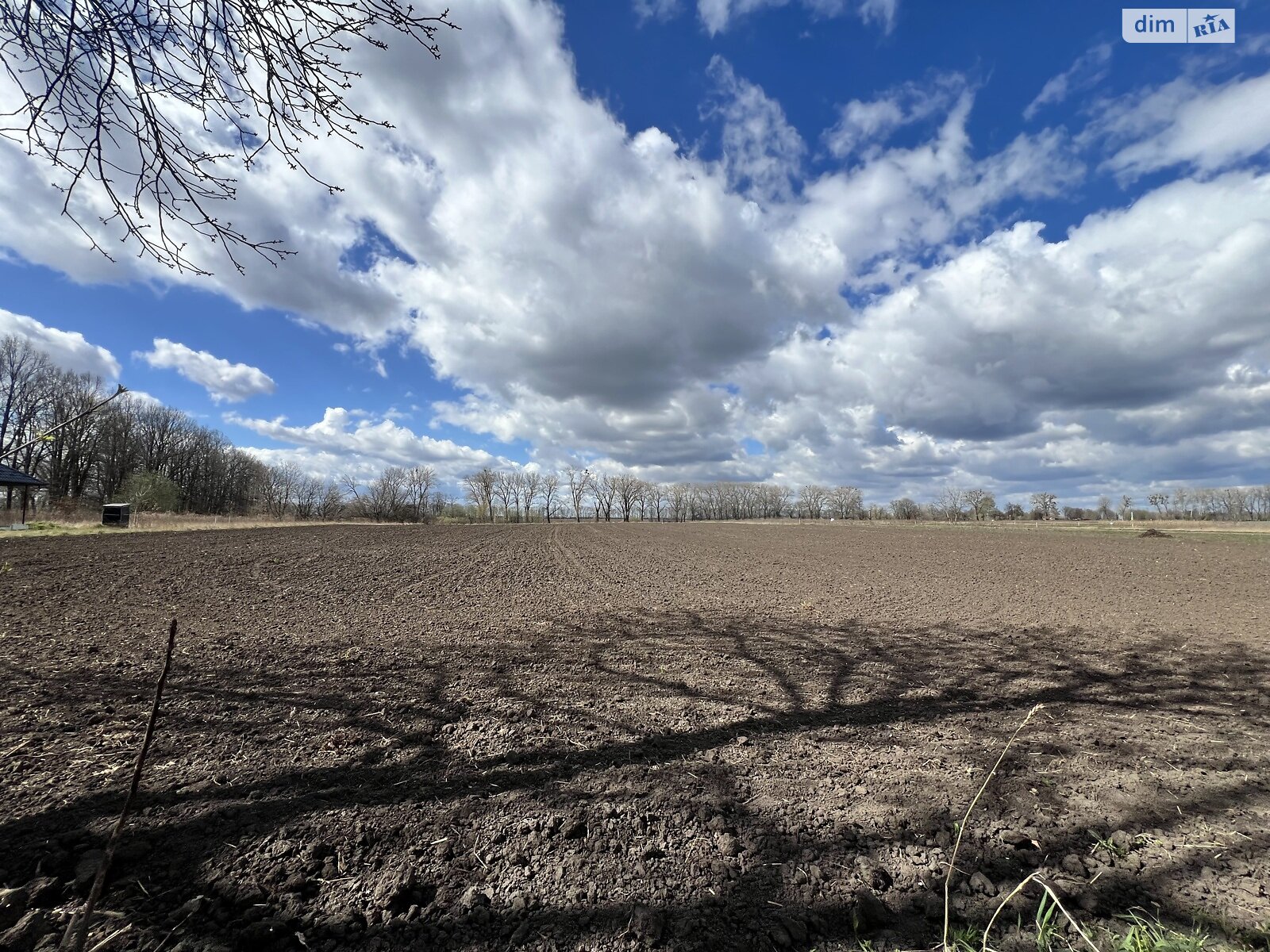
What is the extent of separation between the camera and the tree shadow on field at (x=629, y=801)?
2.61 m

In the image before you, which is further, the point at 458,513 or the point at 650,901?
the point at 458,513

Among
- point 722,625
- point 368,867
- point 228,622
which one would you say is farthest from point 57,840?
point 722,625

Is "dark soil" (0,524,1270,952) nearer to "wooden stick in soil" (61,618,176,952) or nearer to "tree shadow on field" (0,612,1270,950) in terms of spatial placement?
"tree shadow on field" (0,612,1270,950)

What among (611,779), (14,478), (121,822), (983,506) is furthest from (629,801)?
(983,506)

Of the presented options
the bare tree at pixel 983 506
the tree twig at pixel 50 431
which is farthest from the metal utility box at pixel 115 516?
the bare tree at pixel 983 506

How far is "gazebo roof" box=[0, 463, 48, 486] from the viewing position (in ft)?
87.8

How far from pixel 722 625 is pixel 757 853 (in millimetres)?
6158

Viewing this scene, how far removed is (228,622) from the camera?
836cm

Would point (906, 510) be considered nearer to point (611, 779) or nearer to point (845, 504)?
point (845, 504)

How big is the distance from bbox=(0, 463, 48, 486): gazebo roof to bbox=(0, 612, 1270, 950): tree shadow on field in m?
32.3

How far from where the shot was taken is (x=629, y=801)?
11.4 feet

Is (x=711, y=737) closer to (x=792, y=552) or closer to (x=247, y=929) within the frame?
(x=247, y=929)

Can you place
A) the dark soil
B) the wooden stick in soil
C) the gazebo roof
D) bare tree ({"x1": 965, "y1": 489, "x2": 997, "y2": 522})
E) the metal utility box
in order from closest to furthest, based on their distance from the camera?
the wooden stick in soil < the dark soil < the gazebo roof < the metal utility box < bare tree ({"x1": 965, "y1": 489, "x2": 997, "y2": 522})

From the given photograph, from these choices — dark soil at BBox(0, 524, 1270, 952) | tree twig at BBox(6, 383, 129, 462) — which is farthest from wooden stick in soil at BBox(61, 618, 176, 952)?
dark soil at BBox(0, 524, 1270, 952)
